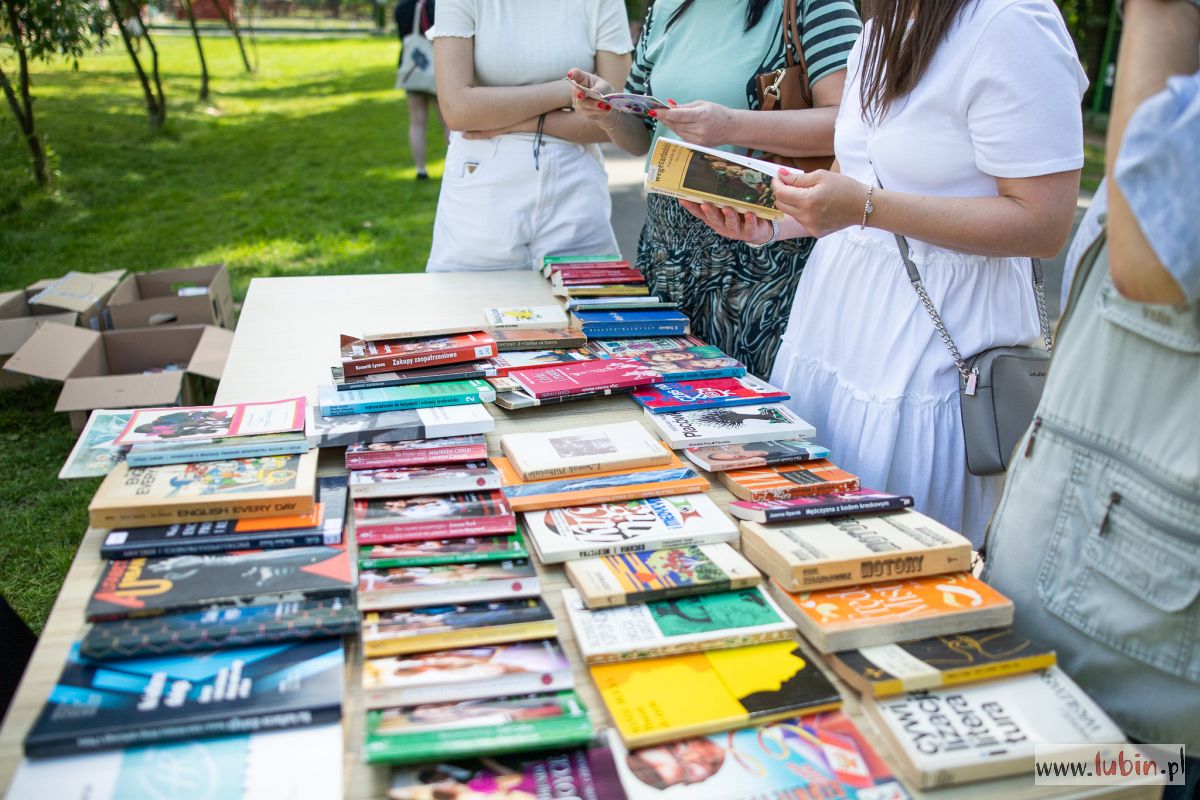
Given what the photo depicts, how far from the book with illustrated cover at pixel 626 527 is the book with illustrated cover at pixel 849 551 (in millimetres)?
67

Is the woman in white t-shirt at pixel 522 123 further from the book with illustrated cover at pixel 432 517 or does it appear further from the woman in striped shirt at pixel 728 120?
the book with illustrated cover at pixel 432 517

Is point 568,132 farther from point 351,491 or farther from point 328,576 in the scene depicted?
point 328,576

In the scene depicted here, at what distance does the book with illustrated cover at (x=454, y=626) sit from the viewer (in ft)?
3.51

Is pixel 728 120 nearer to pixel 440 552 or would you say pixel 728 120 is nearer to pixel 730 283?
pixel 730 283

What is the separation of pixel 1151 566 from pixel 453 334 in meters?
1.42

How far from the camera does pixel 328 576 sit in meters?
1.18

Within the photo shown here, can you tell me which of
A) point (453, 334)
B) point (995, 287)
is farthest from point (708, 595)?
point (453, 334)

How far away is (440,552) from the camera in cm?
125

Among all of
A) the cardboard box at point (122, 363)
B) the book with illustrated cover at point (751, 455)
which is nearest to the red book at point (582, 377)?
the book with illustrated cover at point (751, 455)

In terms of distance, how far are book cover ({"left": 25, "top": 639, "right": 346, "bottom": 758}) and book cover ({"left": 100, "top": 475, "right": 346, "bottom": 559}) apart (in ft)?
0.70

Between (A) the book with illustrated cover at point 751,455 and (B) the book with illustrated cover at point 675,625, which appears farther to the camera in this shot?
(A) the book with illustrated cover at point 751,455

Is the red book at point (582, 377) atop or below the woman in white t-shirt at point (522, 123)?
below

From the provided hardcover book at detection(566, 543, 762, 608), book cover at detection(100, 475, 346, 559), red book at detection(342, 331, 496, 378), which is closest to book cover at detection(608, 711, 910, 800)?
hardcover book at detection(566, 543, 762, 608)

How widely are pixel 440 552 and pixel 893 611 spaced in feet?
1.96
